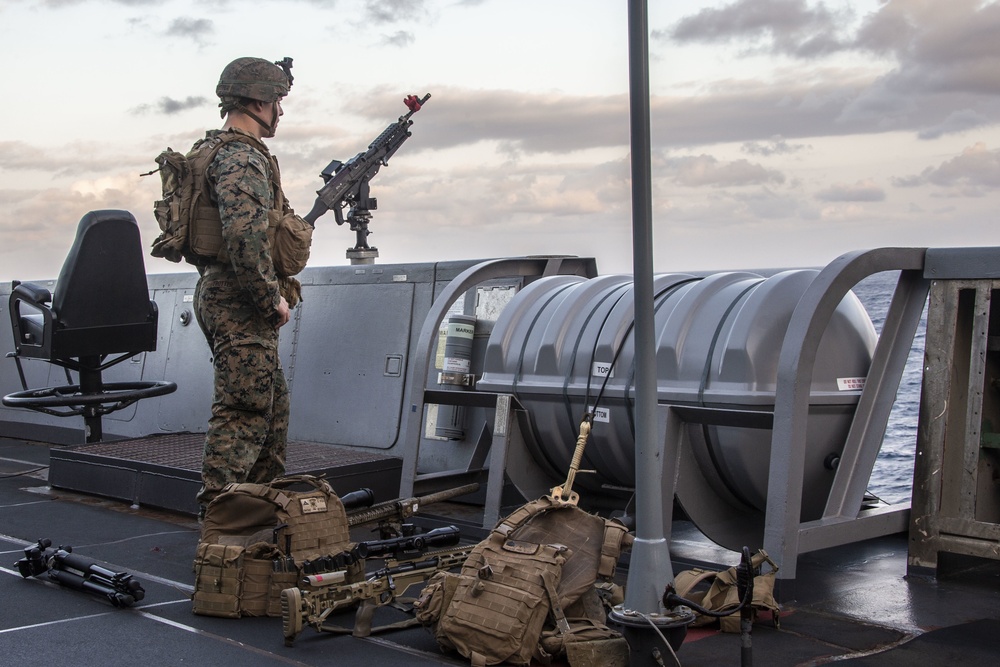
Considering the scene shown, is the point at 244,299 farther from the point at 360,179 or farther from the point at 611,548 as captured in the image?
the point at 360,179

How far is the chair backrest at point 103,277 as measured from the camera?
6566 mm

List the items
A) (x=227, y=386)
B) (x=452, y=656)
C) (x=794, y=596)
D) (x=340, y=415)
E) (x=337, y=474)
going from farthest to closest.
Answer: (x=340, y=415)
(x=337, y=474)
(x=227, y=386)
(x=794, y=596)
(x=452, y=656)

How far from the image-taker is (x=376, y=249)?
10.2 meters

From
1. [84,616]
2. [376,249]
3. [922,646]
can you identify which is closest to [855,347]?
[922,646]

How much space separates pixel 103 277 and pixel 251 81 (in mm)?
2309

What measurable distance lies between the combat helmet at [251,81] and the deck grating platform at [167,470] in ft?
6.89

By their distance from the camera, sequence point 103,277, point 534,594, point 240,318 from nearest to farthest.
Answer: point 534,594 → point 240,318 → point 103,277

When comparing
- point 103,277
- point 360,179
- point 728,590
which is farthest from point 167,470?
point 360,179

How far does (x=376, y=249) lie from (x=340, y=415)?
9.71 feet

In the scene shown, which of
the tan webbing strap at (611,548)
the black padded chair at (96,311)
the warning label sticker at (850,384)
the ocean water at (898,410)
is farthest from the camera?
the ocean water at (898,410)

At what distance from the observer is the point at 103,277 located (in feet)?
21.8

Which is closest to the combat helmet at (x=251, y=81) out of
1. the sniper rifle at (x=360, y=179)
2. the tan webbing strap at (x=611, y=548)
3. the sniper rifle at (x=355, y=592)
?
the sniper rifle at (x=355, y=592)

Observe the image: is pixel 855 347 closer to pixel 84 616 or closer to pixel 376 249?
pixel 84 616

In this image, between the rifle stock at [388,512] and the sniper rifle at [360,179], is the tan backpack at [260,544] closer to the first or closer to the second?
the rifle stock at [388,512]
